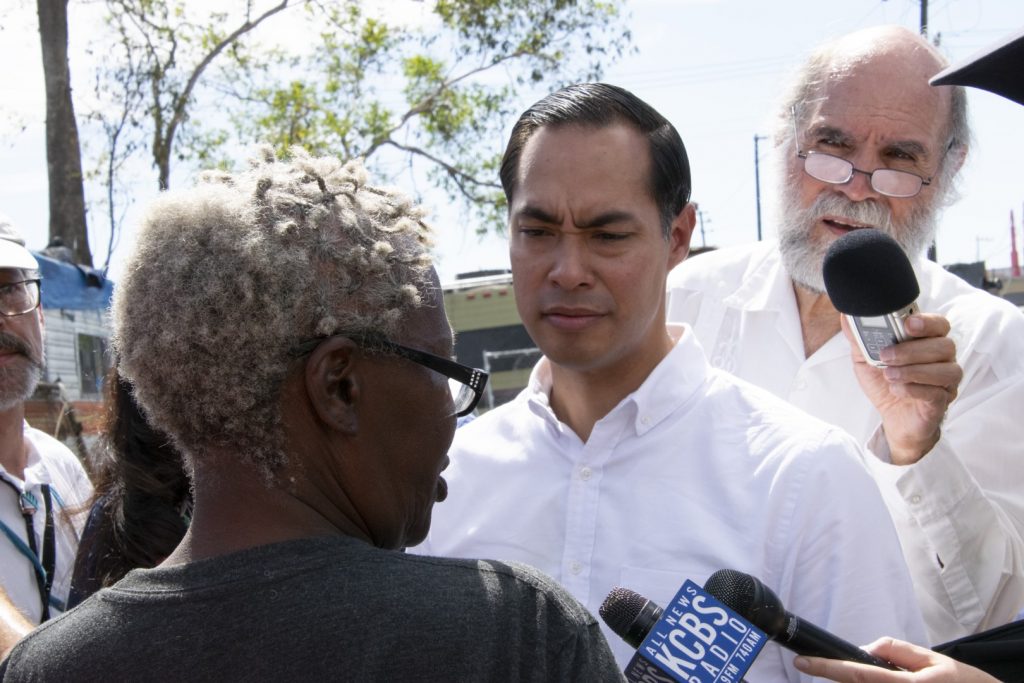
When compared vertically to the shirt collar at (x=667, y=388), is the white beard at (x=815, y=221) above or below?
above

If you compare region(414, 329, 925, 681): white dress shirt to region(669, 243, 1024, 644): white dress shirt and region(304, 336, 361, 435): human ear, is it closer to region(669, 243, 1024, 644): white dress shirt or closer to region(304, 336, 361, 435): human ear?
region(669, 243, 1024, 644): white dress shirt

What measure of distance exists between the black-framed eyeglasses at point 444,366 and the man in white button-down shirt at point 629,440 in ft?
2.46

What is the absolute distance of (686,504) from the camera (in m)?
2.37

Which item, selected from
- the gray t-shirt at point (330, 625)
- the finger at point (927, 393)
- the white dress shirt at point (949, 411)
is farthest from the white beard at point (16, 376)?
the finger at point (927, 393)

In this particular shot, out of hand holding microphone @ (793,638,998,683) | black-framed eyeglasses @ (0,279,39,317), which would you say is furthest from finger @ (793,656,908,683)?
black-framed eyeglasses @ (0,279,39,317)

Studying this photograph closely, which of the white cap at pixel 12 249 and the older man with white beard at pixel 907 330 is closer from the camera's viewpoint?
the older man with white beard at pixel 907 330

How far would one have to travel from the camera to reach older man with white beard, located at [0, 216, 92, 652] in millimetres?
3180

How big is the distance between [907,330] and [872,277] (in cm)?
16

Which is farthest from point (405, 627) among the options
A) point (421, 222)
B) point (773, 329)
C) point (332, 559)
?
point (773, 329)

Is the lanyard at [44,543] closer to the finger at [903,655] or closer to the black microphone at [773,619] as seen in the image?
the black microphone at [773,619]

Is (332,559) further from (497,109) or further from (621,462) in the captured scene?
(497,109)

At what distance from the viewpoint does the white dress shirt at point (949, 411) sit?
2.60 metres

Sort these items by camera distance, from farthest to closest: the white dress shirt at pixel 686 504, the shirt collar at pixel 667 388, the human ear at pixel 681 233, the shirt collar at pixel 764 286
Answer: the shirt collar at pixel 764 286
the human ear at pixel 681 233
the shirt collar at pixel 667 388
the white dress shirt at pixel 686 504

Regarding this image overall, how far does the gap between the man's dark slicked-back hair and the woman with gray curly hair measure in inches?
43.5
